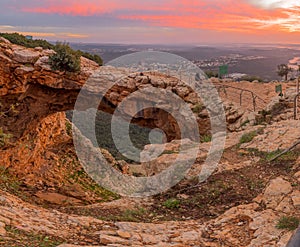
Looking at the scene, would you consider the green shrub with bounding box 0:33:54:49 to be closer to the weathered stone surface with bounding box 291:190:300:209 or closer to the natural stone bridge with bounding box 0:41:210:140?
the natural stone bridge with bounding box 0:41:210:140

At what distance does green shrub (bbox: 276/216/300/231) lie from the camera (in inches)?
172

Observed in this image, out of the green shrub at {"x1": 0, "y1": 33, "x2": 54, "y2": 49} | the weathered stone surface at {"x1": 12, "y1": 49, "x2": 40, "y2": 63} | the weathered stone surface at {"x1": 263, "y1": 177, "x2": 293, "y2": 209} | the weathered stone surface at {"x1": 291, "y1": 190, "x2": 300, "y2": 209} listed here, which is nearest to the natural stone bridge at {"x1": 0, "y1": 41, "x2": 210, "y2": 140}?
the weathered stone surface at {"x1": 12, "y1": 49, "x2": 40, "y2": 63}

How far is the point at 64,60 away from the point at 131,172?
215 inches

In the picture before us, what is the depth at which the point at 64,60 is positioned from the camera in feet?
41.0

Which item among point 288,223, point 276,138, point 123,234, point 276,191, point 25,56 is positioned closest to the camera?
point 288,223

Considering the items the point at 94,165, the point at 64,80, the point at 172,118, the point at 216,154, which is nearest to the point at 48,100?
the point at 64,80

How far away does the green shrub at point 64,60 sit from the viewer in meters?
12.5

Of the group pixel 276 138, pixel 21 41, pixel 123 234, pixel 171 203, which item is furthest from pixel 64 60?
pixel 123 234

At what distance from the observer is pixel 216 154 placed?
8.18 metres

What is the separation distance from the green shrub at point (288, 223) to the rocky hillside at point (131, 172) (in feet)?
0.05

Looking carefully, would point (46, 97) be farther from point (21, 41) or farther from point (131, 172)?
point (131, 172)

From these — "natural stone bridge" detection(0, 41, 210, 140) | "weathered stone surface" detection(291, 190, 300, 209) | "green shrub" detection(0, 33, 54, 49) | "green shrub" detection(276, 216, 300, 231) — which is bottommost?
"green shrub" detection(276, 216, 300, 231)

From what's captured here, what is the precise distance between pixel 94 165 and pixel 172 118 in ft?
12.4

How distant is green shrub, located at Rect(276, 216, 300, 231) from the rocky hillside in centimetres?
1
